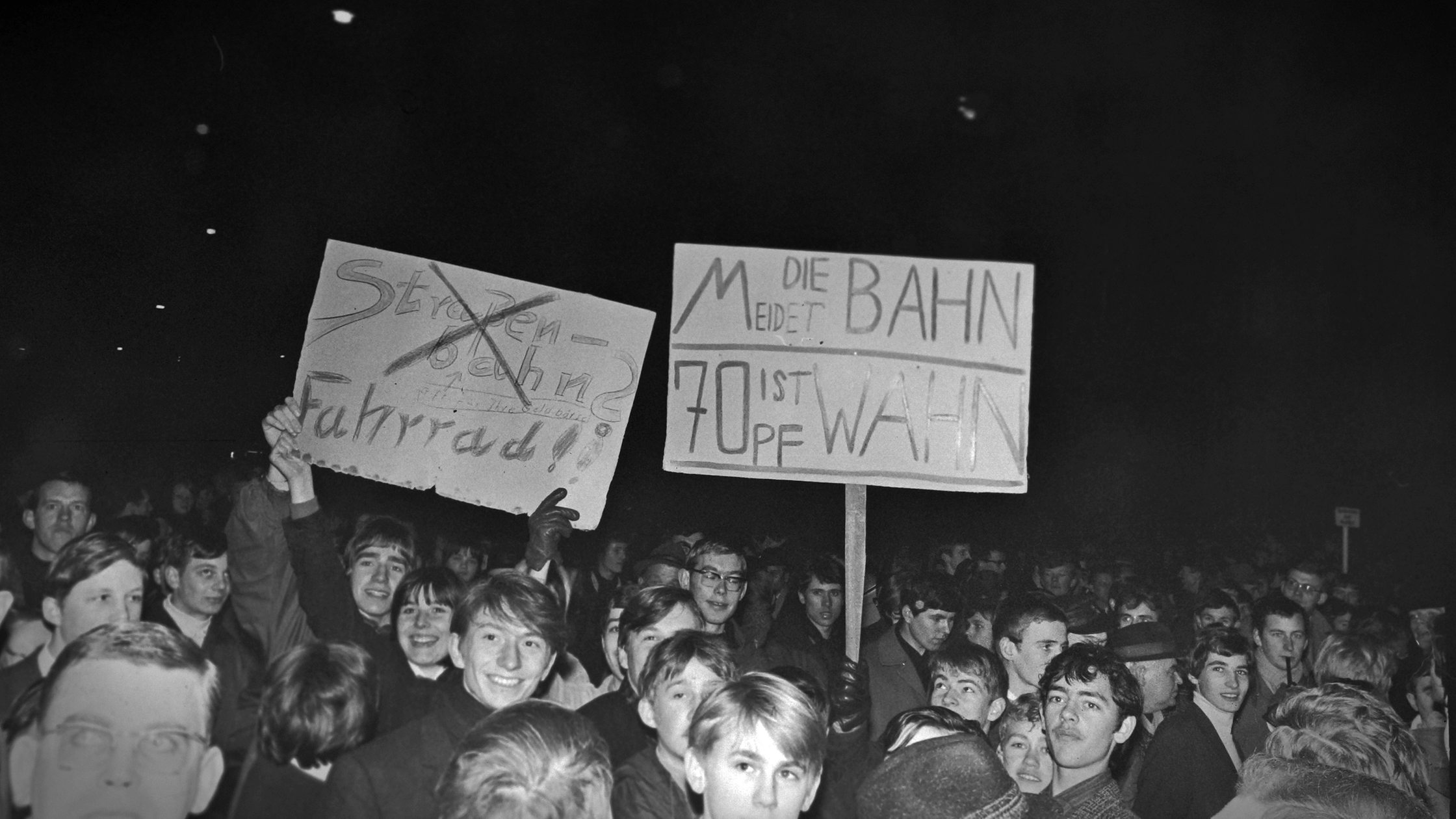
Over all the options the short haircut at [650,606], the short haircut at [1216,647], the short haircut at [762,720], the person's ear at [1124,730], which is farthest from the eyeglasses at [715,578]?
the short haircut at [1216,647]

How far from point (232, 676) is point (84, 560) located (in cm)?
49

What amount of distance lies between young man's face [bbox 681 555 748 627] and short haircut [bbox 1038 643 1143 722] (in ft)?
2.94

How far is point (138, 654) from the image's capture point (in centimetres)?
269

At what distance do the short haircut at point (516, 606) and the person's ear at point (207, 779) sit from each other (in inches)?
25.6

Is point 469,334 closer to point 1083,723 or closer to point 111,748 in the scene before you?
point 111,748

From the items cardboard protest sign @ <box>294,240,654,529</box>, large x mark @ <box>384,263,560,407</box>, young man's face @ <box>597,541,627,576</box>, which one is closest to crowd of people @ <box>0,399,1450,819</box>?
young man's face @ <box>597,541,627,576</box>

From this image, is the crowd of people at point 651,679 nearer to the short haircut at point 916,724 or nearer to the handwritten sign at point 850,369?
the short haircut at point 916,724

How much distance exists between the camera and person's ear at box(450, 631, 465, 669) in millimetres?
2791

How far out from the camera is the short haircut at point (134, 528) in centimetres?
284

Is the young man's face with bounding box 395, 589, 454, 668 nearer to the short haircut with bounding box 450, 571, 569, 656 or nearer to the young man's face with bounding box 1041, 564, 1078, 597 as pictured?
the short haircut with bounding box 450, 571, 569, 656

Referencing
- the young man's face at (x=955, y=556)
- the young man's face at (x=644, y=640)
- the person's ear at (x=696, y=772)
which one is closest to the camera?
the person's ear at (x=696, y=772)

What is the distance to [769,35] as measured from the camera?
11.6 ft

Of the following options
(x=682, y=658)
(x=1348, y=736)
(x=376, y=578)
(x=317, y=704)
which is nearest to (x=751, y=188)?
(x=682, y=658)

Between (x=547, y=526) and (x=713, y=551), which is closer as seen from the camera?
(x=547, y=526)
